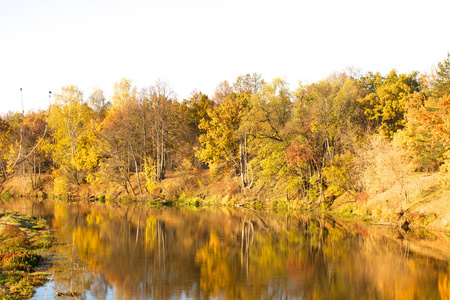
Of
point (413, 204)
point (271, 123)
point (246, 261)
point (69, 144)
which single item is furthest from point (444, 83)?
point (69, 144)

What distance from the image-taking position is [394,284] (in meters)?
15.6

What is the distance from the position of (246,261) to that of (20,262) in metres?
9.99

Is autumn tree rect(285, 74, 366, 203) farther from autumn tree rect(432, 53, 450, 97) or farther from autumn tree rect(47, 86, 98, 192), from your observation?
autumn tree rect(47, 86, 98, 192)

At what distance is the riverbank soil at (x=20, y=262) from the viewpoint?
13241 millimetres

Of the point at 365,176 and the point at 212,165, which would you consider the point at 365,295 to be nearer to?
the point at 365,176

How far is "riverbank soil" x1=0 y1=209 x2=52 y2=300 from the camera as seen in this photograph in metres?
13.2

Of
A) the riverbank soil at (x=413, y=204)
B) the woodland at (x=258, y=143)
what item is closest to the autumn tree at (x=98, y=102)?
the woodland at (x=258, y=143)

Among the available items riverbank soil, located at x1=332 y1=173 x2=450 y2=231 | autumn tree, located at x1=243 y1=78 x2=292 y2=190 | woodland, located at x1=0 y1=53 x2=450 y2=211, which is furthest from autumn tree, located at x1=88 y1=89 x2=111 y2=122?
riverbank soil, located at x1=332 y1=173 x2=450 y2=231

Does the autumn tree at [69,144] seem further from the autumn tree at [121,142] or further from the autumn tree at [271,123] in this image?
the autumn tree at [271,123]

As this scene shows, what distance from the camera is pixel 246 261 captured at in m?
19.8

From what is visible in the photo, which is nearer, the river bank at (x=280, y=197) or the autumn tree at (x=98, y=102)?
the river bank at (x=280, y=197)

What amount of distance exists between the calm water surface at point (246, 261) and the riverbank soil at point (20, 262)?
0.63 metres

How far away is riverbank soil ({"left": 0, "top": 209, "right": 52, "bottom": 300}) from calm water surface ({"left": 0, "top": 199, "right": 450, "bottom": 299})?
63 centimetres

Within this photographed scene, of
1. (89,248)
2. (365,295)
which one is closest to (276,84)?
(89,248)
